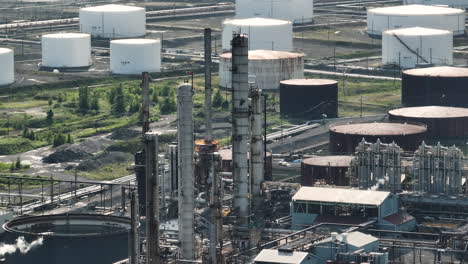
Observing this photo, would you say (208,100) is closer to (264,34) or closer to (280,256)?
(280,256)

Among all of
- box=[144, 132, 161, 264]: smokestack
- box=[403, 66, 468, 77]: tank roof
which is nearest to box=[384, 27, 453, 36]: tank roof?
box=[403, 66, 468, 77]: tank roof

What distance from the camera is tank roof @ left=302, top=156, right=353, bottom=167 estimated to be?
92.6 metres

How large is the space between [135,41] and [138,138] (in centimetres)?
4088

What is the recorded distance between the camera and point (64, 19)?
615 feet

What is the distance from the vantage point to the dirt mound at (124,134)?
366ft

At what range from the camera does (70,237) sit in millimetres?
87062

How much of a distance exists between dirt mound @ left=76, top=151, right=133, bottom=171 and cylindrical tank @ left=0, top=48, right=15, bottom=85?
114 ft

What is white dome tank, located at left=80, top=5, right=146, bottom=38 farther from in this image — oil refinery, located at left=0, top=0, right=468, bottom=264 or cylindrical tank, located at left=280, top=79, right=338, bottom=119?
cylindrical tank, located at left=280, top=79, right=338, bottom=119

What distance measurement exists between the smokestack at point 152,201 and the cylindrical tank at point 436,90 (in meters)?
53.5

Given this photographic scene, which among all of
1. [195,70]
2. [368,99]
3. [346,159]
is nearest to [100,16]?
[195,70]

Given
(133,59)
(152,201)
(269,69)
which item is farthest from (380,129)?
(133,59)

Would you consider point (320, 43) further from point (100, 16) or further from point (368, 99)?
point (368, 99)

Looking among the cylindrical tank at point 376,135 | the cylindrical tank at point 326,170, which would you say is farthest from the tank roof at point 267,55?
the cylindrical tank at point 326,170

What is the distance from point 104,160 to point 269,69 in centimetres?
3290
